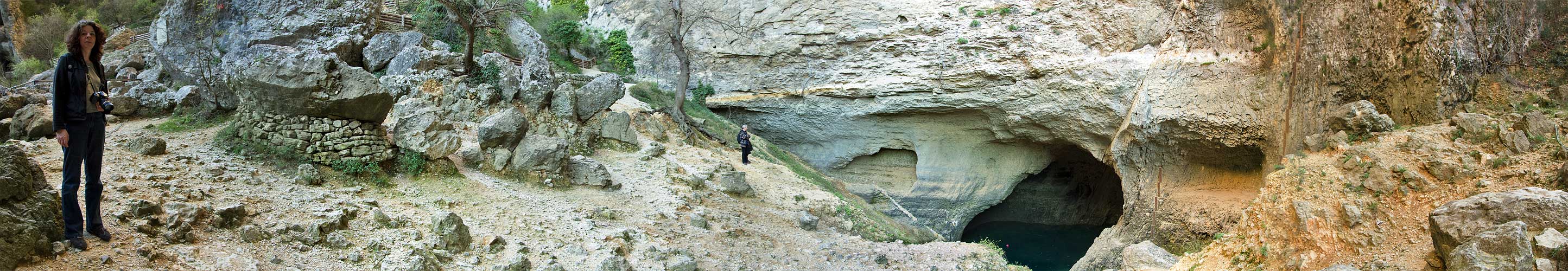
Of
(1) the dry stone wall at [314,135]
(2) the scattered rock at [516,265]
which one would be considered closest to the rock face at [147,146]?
(1) the dry stone wall at [314,135]

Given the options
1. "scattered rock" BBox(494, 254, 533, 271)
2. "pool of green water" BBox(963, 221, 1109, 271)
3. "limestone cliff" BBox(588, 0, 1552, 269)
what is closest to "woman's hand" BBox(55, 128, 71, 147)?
"scattered rock" BBox(494, 254, 533, 271)

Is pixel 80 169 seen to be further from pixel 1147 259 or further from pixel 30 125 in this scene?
pixel 1147 259

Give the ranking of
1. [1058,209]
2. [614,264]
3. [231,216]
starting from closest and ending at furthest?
[231,216] → [614,264] → [1058,209]

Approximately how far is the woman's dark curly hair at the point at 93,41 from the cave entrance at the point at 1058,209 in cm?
1572

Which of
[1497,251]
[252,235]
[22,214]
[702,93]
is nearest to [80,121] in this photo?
[22,214]

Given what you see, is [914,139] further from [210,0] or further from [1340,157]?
[210,0]

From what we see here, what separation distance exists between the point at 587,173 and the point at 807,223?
2686mm

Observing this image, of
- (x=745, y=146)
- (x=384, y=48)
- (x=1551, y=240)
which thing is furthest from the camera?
(x=384, y=48)

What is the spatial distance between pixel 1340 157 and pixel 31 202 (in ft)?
30.0

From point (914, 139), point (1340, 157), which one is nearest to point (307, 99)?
point (1340, 157)

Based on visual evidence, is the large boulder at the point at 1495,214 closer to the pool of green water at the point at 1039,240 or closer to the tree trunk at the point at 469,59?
the pool of green water at the point at 1039,240

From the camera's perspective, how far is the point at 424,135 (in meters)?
8.10

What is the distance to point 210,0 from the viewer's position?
45.7 feet

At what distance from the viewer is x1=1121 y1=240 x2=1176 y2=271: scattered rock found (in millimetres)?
7238
